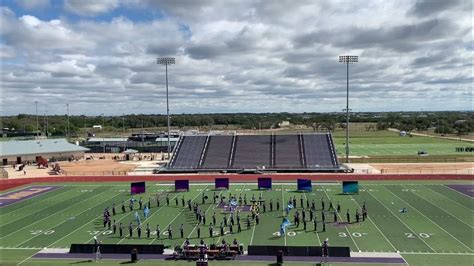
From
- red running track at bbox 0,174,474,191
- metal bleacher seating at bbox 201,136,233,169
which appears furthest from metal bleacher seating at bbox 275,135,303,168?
metal bleacher seating at bbox 201,136,233,169

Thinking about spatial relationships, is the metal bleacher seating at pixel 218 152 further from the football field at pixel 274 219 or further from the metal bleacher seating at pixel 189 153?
the football field at pixel 274 219

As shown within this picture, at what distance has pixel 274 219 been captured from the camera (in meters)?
27.7

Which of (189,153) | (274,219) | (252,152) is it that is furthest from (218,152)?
(274,219)

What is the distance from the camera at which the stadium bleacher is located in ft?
171

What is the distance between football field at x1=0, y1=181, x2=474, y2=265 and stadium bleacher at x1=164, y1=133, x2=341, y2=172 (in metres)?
11.0

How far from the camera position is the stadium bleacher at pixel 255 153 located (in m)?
52.1

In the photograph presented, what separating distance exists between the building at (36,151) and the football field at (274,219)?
24.4 m

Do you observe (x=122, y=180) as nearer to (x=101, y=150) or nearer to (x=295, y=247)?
(x=295, y=247)

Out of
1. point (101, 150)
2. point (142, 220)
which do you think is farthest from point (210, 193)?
point (101, 150)

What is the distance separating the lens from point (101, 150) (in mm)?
78750

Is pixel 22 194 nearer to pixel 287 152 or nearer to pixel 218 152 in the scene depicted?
pixel 218 152

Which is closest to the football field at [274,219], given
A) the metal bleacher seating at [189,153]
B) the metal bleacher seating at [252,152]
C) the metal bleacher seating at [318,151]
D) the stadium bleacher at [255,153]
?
the metal bleacher seating at [318,151]

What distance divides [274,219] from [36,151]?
49.7 m

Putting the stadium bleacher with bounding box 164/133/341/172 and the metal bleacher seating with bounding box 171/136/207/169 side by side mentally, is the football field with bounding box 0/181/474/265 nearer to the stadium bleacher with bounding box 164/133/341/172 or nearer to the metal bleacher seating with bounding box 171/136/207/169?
the stadium bleacher with bounding box 164/133/341/172
